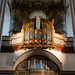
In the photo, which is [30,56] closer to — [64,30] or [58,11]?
[64,30]

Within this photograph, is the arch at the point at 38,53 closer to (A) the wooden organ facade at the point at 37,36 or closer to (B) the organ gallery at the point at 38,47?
(B) the organ gallery at the point at 38,47

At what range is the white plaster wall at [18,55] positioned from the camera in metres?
11.3

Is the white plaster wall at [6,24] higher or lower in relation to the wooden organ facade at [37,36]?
higher

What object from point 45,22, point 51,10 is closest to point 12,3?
point 51,10

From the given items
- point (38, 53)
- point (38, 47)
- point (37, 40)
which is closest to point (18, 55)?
point (38, 53)

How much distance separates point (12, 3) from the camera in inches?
574

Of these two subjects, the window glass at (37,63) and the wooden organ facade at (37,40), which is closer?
the wooden organ facade at (37,40)

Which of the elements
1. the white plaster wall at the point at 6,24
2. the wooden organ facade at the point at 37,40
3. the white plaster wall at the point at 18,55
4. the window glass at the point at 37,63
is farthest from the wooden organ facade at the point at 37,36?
the white plaster wall at the point at 6,24

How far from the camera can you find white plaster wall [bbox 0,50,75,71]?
11273 mm

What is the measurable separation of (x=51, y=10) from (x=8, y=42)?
4.94 m

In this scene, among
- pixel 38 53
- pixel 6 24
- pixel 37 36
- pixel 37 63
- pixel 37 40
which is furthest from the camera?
pixel 6 24

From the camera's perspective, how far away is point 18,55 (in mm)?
11453

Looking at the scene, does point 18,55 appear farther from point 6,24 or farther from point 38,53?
point 6,24

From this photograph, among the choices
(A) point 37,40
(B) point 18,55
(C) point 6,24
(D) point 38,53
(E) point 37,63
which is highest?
(C) point 6,24
